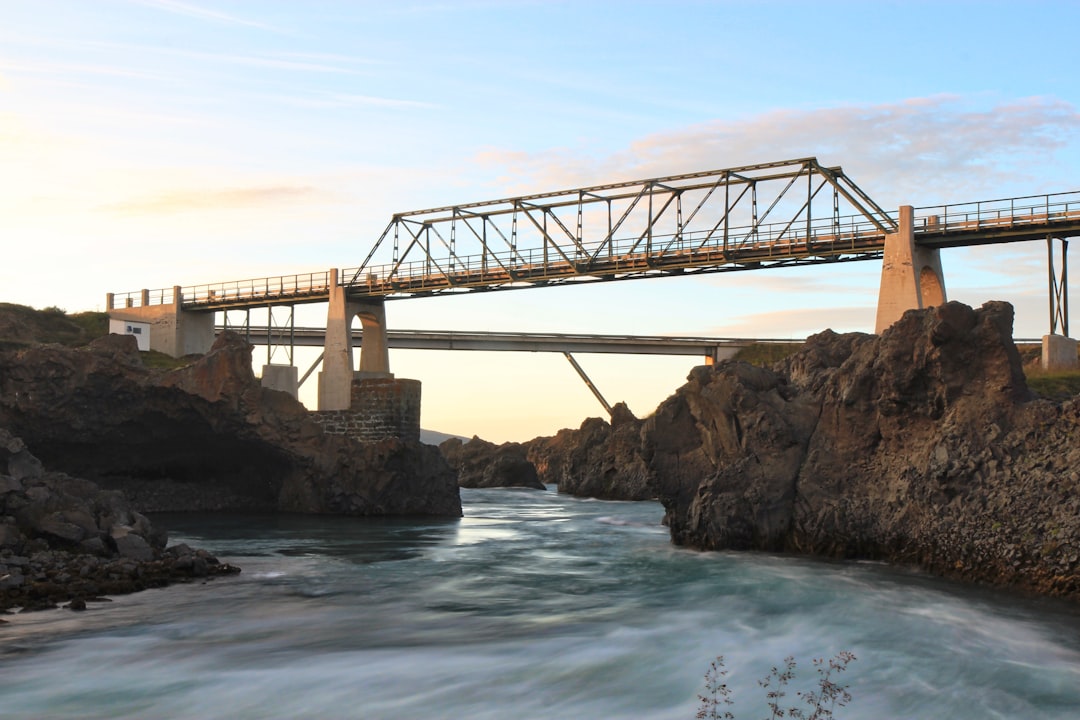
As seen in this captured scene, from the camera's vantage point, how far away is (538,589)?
27781 millimetres

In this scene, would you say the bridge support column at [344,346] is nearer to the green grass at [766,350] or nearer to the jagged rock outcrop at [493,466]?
the jagged rock outcrop at [493,466]

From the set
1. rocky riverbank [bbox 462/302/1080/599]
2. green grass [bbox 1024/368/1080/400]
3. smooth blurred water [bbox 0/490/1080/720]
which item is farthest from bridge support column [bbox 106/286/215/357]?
green grass [bbox 1024/368/1080/400]

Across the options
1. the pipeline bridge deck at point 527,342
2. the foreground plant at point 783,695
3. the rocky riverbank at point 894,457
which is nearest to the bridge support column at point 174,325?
the pipeline bridge deck at point 527,342

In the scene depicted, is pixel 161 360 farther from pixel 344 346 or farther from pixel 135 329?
pixel 344 346

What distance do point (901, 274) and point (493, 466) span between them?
41.6m

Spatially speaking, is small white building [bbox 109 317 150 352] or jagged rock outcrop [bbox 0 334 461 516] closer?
jagged rock outcrop [bbox 0 334 461 516]

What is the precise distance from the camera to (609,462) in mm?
72938

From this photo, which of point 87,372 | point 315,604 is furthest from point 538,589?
point 87,372

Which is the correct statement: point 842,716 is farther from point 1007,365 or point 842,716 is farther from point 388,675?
point 1007,365

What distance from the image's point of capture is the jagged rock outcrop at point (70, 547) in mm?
23594

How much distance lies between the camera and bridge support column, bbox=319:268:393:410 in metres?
73.6

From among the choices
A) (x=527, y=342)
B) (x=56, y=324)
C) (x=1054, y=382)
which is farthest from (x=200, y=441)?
(x=527, y=342)

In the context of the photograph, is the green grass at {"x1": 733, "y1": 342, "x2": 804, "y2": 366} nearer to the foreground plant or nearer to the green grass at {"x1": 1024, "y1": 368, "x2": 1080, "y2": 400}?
the green grass at {"x1": 1024, "y1": 368, "x2": 1080, "y2": 400}

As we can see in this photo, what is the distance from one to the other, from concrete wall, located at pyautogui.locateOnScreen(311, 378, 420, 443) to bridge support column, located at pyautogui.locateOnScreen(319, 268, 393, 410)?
656 inches
